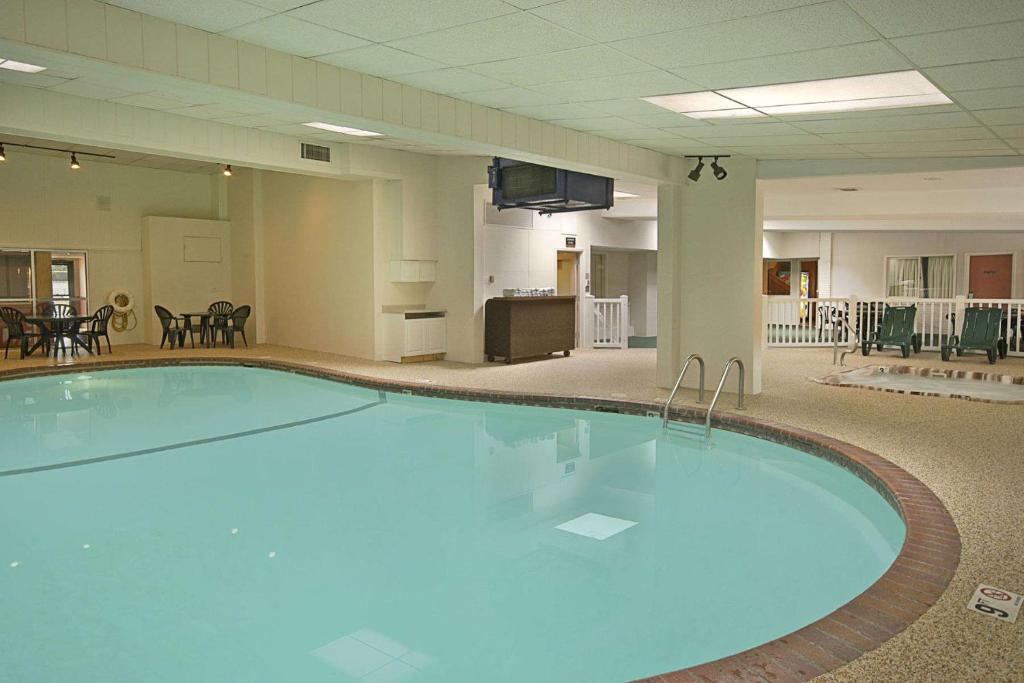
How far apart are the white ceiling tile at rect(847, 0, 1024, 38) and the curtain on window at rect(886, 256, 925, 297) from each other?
1551 centimetres

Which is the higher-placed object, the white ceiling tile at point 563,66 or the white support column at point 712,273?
the white ceiling tile at point 563,66

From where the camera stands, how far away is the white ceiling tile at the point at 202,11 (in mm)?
3689

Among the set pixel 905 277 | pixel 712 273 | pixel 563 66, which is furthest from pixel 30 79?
pixel 905 277

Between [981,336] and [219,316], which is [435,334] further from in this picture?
[981,336]

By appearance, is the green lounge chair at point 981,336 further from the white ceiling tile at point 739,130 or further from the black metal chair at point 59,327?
the black metal chair at point 59,327

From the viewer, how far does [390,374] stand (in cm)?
1020

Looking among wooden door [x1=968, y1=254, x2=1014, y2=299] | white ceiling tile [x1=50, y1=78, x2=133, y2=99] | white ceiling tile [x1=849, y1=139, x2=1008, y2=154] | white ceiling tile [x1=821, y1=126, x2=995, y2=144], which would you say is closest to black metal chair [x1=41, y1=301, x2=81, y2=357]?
white ceiling tile [x1=50, y1=78, x2=133, y2=99]

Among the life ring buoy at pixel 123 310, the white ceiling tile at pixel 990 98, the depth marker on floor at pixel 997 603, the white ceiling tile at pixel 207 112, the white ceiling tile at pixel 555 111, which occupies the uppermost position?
the white ceiling tile at pixel 207 112

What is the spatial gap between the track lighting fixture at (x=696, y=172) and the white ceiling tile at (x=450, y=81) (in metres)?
3.89

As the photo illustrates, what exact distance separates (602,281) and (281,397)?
382 inches

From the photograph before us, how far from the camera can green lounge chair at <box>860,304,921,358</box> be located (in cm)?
1177

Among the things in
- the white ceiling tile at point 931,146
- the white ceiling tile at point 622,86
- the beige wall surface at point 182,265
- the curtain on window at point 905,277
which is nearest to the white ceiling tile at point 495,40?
the white ceiling tile at point 622,86

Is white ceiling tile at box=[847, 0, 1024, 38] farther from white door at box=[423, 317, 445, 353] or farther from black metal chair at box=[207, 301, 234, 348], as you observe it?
black metal chair at box=[207, 301, 234, 348]

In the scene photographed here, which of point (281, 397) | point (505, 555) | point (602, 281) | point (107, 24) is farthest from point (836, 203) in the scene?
point (107, 24)
